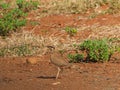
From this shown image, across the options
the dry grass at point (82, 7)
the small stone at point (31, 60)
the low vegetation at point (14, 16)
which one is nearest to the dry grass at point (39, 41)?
the low vegetation at point (14, 16)

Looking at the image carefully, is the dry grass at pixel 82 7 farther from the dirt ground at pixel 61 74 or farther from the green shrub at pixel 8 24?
the green shrub at pixel 8 24

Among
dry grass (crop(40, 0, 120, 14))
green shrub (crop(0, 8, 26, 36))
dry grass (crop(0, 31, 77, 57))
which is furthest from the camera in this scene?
dry grass (crop(40, 0, 120, 14))

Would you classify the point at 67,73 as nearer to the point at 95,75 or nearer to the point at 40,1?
the point at 95,75

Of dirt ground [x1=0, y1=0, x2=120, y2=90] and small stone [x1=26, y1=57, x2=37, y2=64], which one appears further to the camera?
small stone [x1=26, y1=57, x2=37, y2=64]

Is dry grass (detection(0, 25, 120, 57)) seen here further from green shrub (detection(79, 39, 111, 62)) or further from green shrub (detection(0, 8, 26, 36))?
green shrub (detection(79, 39, 111, 62))

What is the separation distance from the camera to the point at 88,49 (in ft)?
32.6

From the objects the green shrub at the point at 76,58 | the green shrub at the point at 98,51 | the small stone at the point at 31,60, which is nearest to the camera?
the green shrub at the point at 98,51

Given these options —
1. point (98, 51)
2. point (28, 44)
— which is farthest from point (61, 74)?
point (28, 44)

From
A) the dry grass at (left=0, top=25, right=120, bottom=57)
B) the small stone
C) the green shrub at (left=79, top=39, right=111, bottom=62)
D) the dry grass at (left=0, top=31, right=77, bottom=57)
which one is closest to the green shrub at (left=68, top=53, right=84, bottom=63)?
the green shrub at (left=79, top=39, right=111, bottom=62)

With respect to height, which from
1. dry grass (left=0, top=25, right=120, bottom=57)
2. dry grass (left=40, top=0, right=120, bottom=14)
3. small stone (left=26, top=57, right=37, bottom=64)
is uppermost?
dry grass (left=40, top=0, right=120, bottom=14)

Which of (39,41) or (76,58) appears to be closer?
(76,58)

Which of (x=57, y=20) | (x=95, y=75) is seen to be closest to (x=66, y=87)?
(x=95, y=75)

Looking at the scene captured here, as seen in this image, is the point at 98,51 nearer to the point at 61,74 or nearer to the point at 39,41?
the point at 61,74

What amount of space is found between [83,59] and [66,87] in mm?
2320
